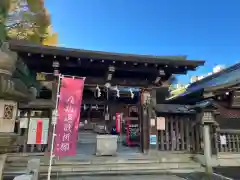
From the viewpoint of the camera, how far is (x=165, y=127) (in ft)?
29.5

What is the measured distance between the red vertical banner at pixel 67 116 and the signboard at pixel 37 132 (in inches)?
85.0

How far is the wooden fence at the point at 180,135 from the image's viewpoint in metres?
8.95

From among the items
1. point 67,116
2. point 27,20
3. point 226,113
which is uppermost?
point 27,20

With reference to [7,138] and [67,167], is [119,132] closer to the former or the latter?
[67,167]

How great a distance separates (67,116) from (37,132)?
2478mm

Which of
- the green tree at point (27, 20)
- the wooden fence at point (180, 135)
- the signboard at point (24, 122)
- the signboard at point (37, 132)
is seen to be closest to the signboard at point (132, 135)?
the wooden fence at point (180, 135)

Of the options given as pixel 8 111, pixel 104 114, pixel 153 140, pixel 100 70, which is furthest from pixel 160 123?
pixel 104 114

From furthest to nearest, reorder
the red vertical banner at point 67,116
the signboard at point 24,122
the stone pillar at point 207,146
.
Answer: the stone pillar at point 207,146 < the signboard at point 24,122 < the red vertical banner at point 67,116

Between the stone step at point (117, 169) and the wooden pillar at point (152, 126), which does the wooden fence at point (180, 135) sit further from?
the stone step at point (117, 169)

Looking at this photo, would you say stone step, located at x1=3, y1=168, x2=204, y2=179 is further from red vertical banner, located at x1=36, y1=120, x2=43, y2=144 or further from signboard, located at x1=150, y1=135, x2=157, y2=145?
red vertical banner, located at x1=36, y1=120, x2=43, y2=144

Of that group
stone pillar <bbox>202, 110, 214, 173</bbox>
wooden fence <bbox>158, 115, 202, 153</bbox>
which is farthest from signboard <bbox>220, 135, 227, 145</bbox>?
wooden fence <bbox>158, 115, 202, 153</bbox>

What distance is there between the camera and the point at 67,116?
241 inches

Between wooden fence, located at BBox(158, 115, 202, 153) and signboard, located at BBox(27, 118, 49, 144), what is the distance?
16.0 feet

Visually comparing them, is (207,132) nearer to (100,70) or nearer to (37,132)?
(100,70)
